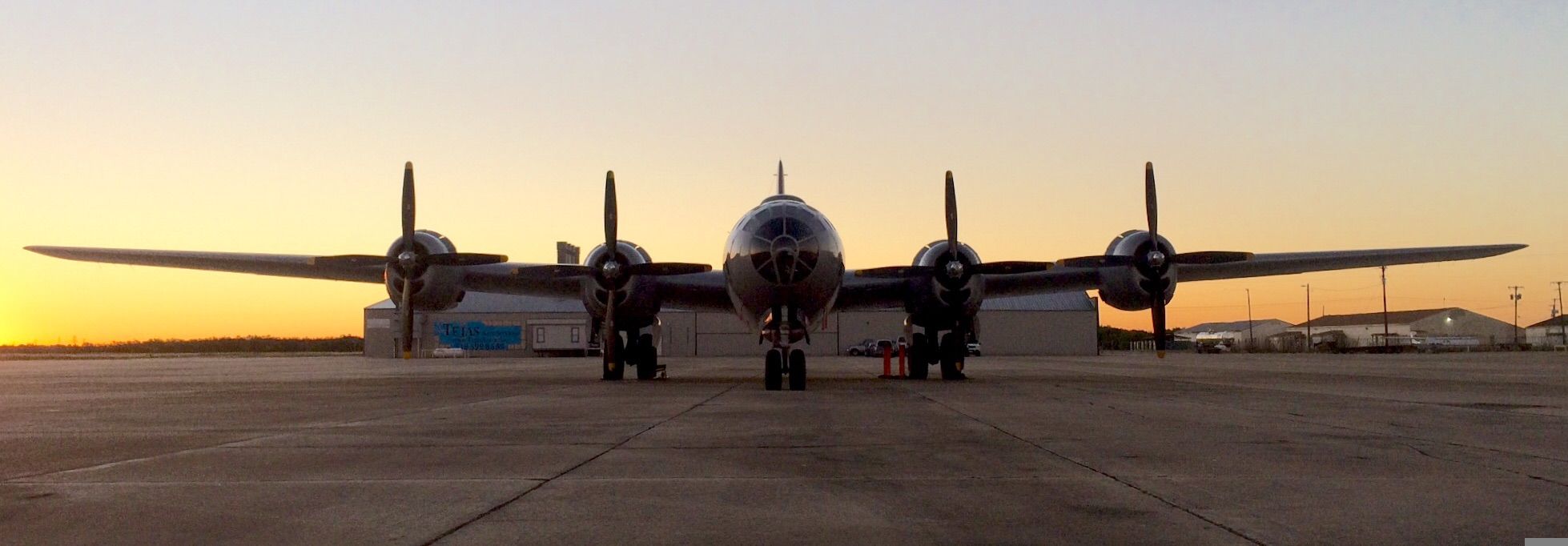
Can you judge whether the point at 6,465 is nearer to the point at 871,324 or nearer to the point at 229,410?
the point at 229,410

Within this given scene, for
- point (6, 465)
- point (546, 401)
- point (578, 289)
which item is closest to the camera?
point (6, 465)

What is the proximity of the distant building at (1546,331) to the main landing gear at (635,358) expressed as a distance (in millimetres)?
127843

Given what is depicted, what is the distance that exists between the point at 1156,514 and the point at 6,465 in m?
8.56

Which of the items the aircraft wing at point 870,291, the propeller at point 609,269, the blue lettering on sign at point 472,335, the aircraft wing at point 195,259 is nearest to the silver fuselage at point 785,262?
the propeller at point 609,269

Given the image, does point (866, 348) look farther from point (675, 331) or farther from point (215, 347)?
point (215, 347)

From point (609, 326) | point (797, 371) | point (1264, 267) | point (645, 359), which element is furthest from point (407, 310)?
point (1264, 267)

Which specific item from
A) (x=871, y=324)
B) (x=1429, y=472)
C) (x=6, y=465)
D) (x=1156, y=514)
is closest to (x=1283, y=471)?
(x=1429, y=472)

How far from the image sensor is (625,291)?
24.9 m

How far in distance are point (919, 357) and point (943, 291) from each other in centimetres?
233

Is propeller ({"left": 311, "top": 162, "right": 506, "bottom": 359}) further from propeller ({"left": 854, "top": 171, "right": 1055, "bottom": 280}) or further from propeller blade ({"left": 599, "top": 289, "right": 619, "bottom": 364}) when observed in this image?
propeller ({"left": 854, "top": 171, "right": 1055, "bottom": 280})

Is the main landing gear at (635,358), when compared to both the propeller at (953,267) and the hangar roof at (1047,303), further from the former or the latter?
the hangar roof at (1047,303)

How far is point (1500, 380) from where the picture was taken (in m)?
25.0

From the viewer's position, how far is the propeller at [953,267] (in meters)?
24.4

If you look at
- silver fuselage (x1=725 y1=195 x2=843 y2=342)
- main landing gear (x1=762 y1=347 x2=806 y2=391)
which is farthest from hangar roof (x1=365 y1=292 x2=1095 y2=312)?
main landing gear (x1=762 y1=347 x2=806 y2=391)
